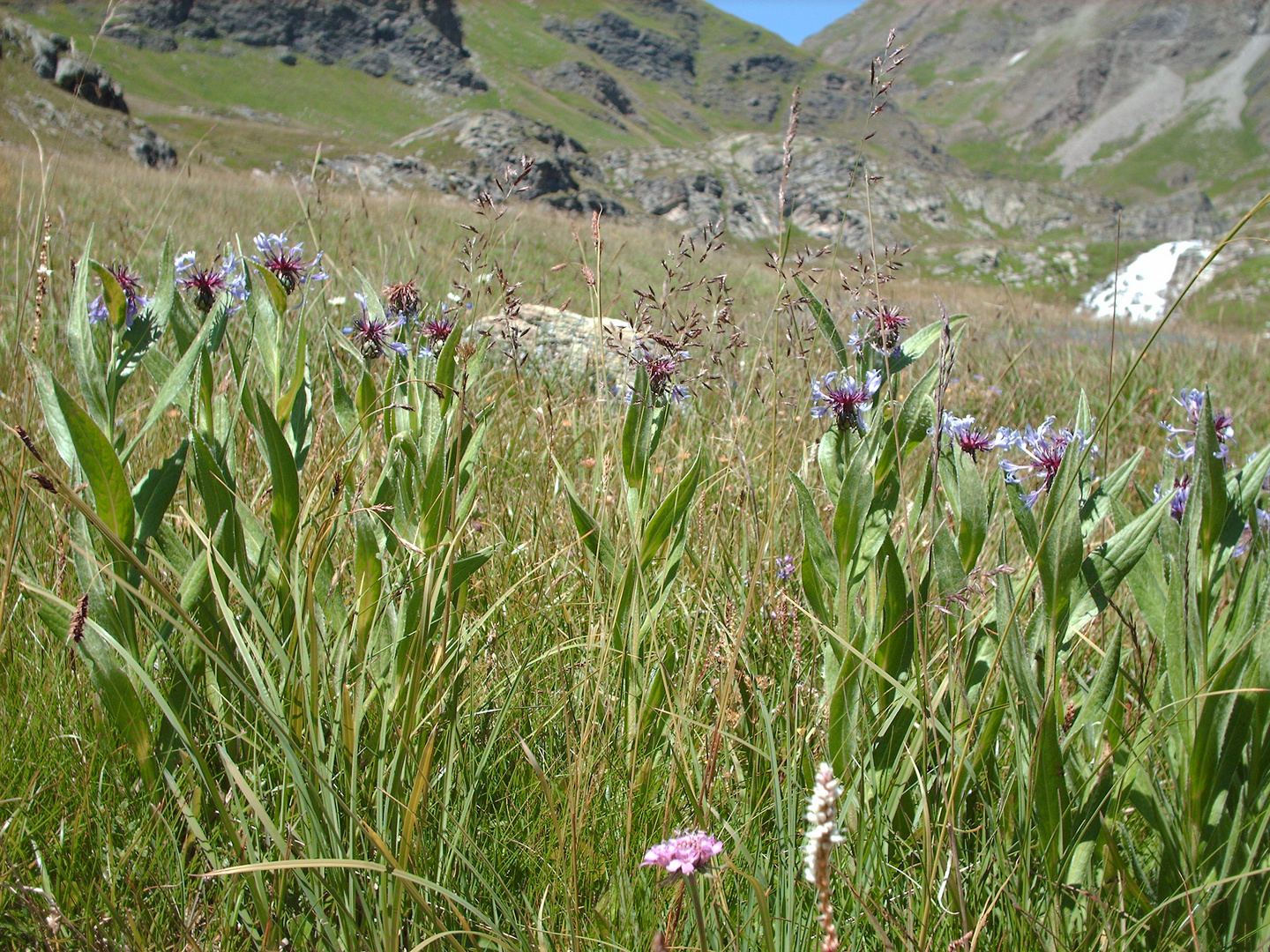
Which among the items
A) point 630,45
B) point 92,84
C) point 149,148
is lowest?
point 149,148

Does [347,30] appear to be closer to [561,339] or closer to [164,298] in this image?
[561,339]

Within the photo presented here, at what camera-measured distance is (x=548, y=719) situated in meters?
1.10

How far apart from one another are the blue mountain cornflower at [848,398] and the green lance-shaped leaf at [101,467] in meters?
0.95

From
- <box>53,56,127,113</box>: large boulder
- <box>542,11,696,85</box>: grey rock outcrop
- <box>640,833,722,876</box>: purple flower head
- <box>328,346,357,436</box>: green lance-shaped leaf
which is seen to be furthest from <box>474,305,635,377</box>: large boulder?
<box>542,11,696,85</box>: grey rock outcrop

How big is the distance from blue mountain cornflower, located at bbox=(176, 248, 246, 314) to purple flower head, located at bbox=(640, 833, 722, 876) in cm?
108

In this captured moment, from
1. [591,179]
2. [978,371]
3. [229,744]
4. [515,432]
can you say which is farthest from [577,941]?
[591,179]

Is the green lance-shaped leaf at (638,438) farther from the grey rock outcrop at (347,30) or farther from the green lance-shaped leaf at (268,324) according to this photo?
the grey rock outcrop at (347,30)

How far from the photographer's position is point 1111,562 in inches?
35.4

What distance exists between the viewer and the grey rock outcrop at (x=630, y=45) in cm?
9888

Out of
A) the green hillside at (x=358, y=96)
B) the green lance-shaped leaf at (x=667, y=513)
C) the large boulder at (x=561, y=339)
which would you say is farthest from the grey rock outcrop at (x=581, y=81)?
the green lance-shaped leaf at (x=667, y=513)

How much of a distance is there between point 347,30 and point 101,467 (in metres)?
82.3

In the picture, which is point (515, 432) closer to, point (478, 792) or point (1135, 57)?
point (478, 792)

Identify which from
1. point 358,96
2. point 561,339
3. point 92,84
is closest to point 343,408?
point 561,339

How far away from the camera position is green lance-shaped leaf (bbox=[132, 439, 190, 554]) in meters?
1.02
